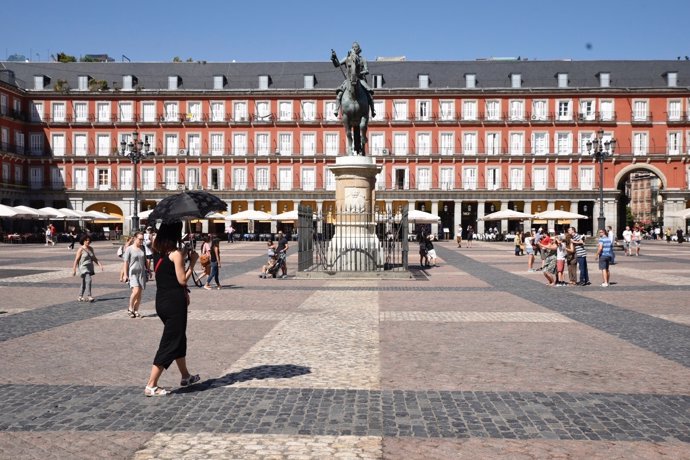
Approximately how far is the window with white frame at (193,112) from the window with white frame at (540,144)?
96.6ft

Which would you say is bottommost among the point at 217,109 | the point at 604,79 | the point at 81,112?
the point at 81,112

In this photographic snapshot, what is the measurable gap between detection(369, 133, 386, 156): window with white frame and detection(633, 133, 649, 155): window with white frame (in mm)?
21540

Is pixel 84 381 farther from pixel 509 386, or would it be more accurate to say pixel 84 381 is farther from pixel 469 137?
pixel 469 137

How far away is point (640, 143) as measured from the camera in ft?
192

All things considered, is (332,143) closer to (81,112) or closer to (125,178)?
(125,178)

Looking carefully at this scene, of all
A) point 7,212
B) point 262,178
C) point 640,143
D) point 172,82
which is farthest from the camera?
point 172,82

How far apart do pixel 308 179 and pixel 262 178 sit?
13.5 ft

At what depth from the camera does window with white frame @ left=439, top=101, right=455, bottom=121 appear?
196 ft

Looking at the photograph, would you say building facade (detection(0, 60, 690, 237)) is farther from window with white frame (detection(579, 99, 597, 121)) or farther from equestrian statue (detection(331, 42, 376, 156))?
equestrian statue (detection(331, 42, 376, 156))

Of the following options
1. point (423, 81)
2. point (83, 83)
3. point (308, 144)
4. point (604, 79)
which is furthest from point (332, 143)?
point (604, 79)

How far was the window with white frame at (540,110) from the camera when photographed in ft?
194

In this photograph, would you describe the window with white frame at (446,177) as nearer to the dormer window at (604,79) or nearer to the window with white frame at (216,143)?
the dormer window at (604,79)

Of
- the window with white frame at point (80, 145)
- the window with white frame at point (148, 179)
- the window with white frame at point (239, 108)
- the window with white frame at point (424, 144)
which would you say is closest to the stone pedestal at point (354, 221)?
the window with white frame at point (424, 144)

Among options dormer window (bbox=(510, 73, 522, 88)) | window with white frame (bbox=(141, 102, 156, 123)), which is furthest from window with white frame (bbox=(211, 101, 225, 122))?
dormer window (bbox=(510, 73, 522, 88))
